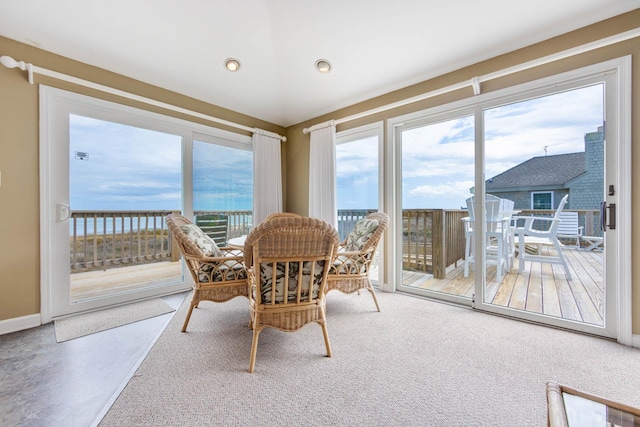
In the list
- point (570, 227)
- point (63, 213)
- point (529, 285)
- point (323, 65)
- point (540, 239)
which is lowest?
point (529, 285)

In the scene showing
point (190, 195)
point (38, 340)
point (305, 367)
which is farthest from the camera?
point (190, 195)

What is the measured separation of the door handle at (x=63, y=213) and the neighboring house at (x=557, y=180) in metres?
A: 4.00

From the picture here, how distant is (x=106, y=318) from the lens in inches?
92.2

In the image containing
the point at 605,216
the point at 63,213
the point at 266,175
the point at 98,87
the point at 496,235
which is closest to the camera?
the point at 605,216

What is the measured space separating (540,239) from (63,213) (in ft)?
14.6

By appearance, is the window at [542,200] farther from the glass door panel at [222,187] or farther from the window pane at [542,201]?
the glass door panel at [222,187]

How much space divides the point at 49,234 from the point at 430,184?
3.85 m

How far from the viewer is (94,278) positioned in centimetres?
333

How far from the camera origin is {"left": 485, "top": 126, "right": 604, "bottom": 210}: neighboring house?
2025mm

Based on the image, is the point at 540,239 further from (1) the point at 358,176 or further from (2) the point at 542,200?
(1) the point at 358,176

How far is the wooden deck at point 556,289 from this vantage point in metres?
2.08

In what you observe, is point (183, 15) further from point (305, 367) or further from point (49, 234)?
point (305, 367)

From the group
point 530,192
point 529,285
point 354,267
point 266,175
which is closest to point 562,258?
point 529,285

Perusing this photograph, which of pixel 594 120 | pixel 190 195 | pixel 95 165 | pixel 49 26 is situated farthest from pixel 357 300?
pixel 49 26
